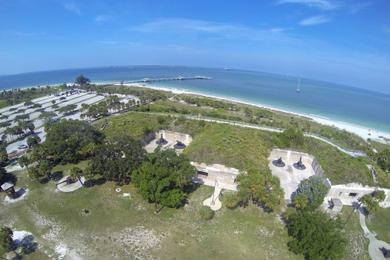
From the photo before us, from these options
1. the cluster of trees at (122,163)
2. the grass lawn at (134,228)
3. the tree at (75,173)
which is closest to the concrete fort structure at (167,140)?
the cluster of trees at (122,163)

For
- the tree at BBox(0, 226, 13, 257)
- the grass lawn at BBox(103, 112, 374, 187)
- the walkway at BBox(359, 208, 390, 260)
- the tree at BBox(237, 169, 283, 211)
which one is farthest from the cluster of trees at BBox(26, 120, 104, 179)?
the walkway at BBox(359, 208, 390, 260)

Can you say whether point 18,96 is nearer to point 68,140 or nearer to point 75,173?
point 68,140

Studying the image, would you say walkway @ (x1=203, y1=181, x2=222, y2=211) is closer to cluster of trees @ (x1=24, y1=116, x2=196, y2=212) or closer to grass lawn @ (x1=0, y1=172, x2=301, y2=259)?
grass lawn @ (x1=0, y1=172, x2=301, y2=259)

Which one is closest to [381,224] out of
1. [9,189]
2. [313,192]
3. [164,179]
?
[313,192]

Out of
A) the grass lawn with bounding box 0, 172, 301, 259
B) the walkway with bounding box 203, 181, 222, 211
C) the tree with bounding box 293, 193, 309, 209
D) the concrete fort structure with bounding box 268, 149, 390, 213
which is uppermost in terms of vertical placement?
the tree with bounding box 293, 193, 309, 209

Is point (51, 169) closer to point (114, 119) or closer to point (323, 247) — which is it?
point (114, 119)

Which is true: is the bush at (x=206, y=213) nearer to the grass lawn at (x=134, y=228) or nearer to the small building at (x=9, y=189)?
the grass lawn at (x=134, y=228)
